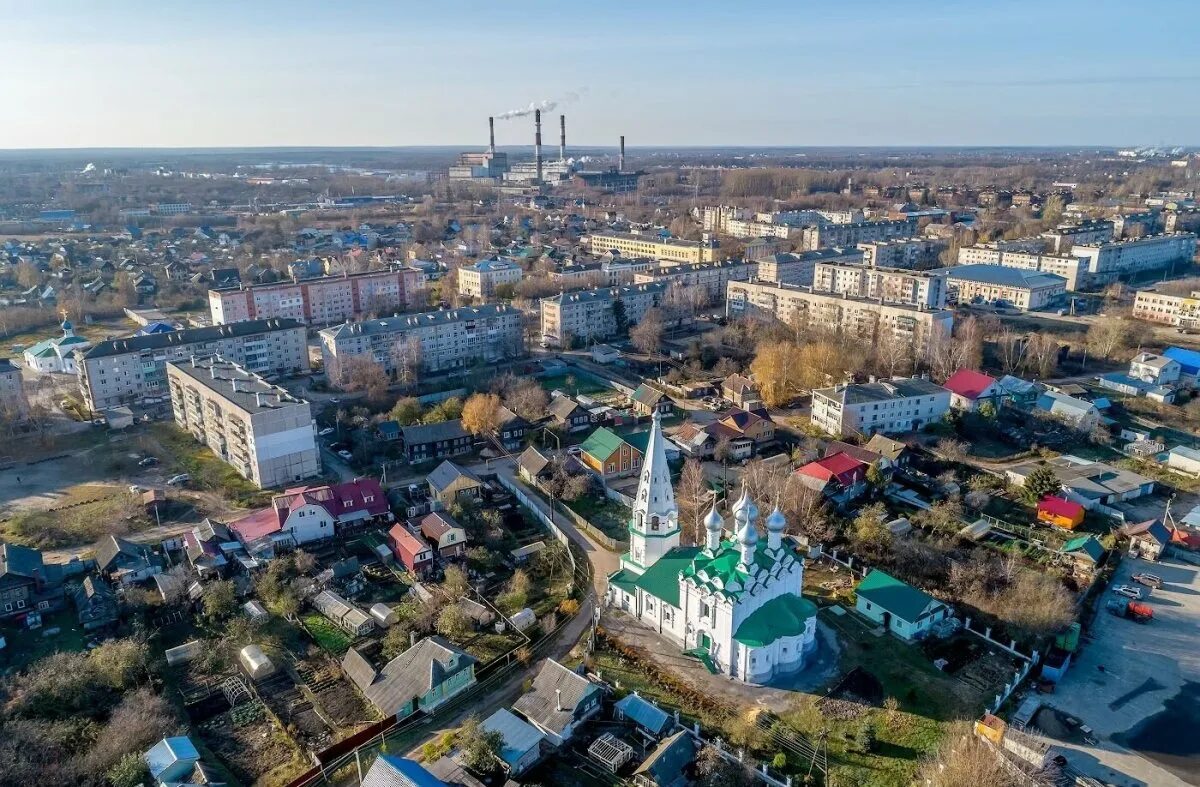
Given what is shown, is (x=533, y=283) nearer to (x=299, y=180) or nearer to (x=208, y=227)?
(x=208, y=227)

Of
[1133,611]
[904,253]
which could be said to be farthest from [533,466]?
[904,253]

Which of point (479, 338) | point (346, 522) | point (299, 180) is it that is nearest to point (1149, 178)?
point (479, 338)

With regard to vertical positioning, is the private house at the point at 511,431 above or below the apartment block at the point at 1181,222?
below

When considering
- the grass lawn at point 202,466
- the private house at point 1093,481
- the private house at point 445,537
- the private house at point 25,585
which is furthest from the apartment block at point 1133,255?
the private house at point 25,585

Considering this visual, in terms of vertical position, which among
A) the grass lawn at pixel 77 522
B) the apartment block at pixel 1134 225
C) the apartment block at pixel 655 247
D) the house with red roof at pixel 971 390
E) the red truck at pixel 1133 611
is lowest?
the red truck at pixel 1133 611

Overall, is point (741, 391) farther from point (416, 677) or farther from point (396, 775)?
point (396, 775)

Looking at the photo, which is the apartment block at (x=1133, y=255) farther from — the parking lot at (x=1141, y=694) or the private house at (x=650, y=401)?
the parking lot at (x=1141, y=694)

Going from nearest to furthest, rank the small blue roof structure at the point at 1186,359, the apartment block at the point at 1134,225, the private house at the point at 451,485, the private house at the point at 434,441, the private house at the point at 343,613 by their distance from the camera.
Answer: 1. the private house at the point at 343,613
2. the private house at the point at 451,485
3. the private house at the point at 434,441
4. the small blue roof structure at the point at 1186,359
5. the apartment block at the point at 1134,225

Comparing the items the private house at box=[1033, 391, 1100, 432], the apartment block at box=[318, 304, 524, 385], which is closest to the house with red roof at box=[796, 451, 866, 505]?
the private house at box=[1033, 391, 1100, 432]
